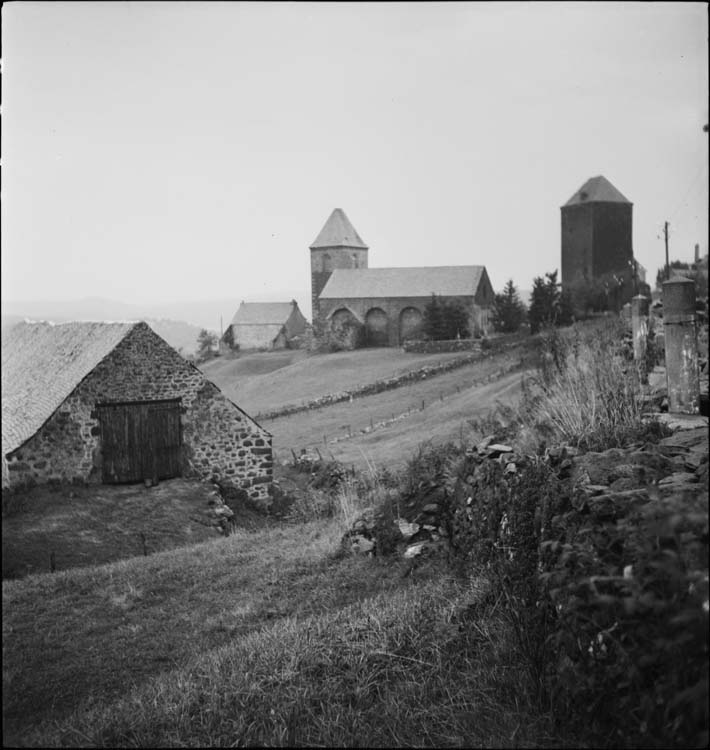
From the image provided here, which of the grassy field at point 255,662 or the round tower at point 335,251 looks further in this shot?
the round tower at point 335,251

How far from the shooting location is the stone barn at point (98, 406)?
8391mm

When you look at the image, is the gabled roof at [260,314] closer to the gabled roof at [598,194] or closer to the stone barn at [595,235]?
the stone barn at [595,235]

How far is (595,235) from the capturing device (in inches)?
1610

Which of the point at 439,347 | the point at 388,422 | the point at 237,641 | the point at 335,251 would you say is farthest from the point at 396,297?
the point at 237,641

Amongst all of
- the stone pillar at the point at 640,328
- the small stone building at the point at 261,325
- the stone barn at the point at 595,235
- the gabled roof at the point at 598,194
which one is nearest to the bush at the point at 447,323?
the stone barn at the point at 595,235

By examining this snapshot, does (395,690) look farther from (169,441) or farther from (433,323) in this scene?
(433,323)

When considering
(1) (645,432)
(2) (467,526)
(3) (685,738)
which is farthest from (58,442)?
(3) (685,738)

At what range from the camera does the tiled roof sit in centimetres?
862

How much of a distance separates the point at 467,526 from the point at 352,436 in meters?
8.58

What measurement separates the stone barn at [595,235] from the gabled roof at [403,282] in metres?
5.82

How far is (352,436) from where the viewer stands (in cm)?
1648

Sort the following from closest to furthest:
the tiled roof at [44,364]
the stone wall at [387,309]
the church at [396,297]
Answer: the tiled roof at [44,364]
the church at [396,297]
the stone wall at [387,309]

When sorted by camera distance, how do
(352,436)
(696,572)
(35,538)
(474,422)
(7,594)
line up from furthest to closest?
(352,436) → (474,422) → (35,538) → (7,594) → (696,572)

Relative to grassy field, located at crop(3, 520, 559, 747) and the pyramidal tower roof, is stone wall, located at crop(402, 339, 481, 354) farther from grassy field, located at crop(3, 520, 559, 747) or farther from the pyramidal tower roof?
the pyramidal tower roof
